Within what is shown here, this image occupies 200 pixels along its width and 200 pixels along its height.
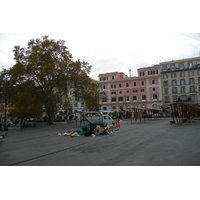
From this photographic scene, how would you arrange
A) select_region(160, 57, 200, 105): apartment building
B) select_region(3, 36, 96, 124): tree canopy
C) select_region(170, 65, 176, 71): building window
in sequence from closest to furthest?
select_region(3, 36, 96, 124): tree canopy, select_region(160, 57, 200, 105): apartment building, select_region(170, 65, 176, 71): building window

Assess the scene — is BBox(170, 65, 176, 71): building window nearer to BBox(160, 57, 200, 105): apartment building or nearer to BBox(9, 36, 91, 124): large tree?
BBox(160, 57, 200, 105): apartment building

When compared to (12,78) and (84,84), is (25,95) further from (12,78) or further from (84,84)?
(84,84)

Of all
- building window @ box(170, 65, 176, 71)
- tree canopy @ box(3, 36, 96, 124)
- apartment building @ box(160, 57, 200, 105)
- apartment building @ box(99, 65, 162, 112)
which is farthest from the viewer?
apartment building @ box(99, 65, 162, 112)

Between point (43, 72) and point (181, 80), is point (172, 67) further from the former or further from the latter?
point (43, 72)

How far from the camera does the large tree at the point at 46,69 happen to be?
99.9ft

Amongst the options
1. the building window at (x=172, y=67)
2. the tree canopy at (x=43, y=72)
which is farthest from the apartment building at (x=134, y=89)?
the tree canopy at (x=43, y=72)

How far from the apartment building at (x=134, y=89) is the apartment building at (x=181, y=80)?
2295mm

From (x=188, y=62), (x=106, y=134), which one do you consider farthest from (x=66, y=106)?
(x=188, y=62)

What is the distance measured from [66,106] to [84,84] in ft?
51.0

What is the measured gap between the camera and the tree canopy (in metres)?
30.4

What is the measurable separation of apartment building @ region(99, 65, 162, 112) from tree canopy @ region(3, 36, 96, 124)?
2696cm

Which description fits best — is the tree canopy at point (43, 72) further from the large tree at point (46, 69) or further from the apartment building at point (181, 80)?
the apartment building at point (181, 80)

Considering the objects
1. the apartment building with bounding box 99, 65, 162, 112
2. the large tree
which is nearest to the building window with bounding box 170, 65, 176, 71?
the apartment building with bounding box 99, 65, 162, 112

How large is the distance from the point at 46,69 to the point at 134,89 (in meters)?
42.5
